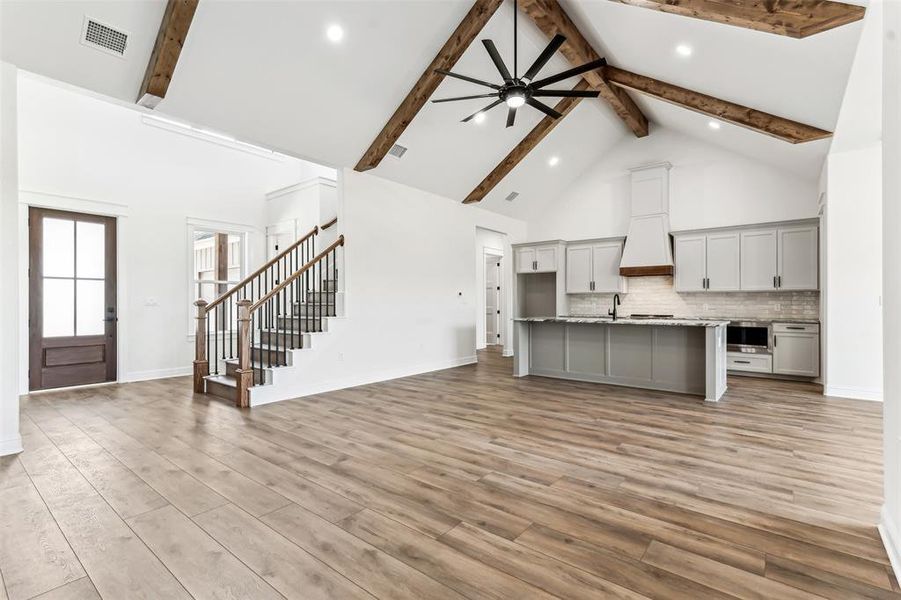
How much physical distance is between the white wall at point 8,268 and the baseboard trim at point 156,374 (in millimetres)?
3228

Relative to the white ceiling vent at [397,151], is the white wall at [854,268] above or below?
below

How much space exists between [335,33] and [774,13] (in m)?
3.94

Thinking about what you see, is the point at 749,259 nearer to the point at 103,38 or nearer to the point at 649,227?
the point at 649,227

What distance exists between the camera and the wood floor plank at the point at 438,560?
1.72 metres

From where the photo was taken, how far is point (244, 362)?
4.87 metres

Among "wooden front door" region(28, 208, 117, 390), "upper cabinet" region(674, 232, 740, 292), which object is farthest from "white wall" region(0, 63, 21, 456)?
"upper cabinet" region(674, 232, 740, 292)

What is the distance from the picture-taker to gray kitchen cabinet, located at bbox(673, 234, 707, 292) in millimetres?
7105

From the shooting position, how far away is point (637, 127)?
25.1 feet

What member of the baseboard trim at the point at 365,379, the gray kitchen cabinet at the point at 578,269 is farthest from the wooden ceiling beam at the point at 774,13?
the baseboard trim at the point at 365,379

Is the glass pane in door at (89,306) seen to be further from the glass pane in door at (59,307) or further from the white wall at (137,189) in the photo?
the white wall at (137,189)

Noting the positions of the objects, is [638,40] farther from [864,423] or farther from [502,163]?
[864,423]

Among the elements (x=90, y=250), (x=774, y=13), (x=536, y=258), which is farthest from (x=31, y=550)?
(x=536, y=258)

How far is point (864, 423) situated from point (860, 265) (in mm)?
2156

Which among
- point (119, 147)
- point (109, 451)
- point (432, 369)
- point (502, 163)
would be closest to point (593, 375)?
point (432, 369)
